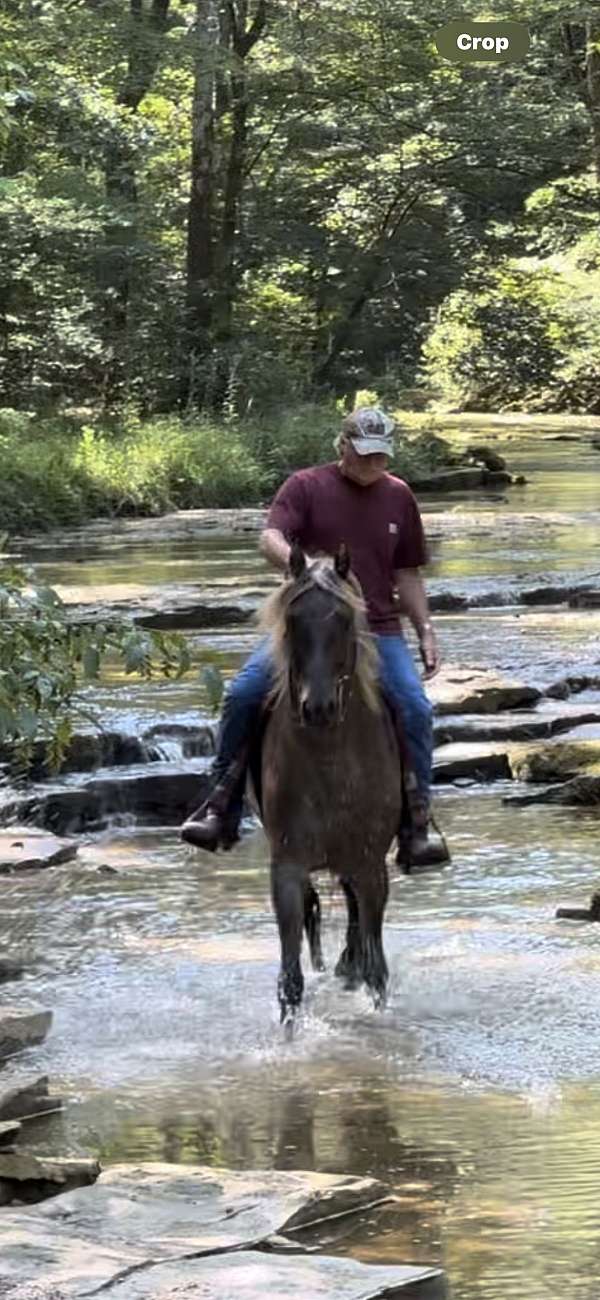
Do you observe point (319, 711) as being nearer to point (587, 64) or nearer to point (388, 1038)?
point (388, 1038)

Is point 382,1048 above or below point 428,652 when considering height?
below

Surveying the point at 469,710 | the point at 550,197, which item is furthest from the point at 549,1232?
the point at 550,197

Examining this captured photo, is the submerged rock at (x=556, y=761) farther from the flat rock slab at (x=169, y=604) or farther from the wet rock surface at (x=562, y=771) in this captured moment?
the flat rock slab at (x=169, y=604)

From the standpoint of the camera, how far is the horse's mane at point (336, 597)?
278 inches

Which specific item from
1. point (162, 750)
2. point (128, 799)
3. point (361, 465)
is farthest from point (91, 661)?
point (162, 750)

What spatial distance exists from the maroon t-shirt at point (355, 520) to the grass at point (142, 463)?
707 inches

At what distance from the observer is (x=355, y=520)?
766cm

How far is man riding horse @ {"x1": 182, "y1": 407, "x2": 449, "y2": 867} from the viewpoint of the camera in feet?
24.8

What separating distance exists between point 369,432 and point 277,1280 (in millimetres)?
3671

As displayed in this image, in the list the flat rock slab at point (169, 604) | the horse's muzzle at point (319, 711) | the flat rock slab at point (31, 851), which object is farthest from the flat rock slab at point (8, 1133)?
the flat rock slab at point (169, 604)

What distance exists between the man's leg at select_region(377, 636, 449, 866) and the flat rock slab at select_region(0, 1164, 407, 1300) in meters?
2.37

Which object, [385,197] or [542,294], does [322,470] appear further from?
[542,294]

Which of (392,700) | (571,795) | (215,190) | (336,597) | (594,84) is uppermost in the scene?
(594,84)

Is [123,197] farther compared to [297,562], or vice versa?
[123,197]
